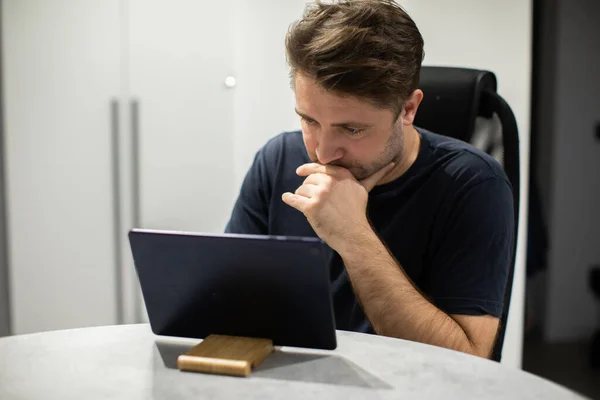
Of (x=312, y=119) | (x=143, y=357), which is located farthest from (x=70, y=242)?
(x=143, y=357)

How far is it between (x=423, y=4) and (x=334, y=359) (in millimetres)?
1638

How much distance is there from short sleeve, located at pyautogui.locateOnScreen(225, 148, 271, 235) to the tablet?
0.56 metres

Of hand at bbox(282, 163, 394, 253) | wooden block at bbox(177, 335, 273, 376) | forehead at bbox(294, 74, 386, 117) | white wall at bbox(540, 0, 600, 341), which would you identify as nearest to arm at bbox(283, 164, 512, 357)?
hand at bbox(282, 163, 394, 253)

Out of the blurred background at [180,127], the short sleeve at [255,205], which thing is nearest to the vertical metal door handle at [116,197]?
the blurred background at [180,127]

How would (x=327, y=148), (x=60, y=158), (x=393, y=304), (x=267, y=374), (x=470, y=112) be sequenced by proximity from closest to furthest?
(x=267, y=374)
(x=393, y=304)
(x=327, y=148)
(x=470, y=112)
(x=60, y=158)

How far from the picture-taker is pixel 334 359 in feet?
2.71

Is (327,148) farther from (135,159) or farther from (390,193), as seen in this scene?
(135,159)

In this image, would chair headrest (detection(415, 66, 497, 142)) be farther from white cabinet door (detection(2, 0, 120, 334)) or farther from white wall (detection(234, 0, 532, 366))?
white cabinet door (detection(2, 0, 120, 334))

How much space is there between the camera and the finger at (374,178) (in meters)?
1.30

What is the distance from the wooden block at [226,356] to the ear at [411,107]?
0.60 meters

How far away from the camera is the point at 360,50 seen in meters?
1.20

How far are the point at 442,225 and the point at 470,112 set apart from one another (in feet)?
0.87

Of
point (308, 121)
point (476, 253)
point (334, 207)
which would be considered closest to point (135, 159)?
point (308, 121)

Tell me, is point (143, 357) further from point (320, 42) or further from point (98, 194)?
point (98, 194)
